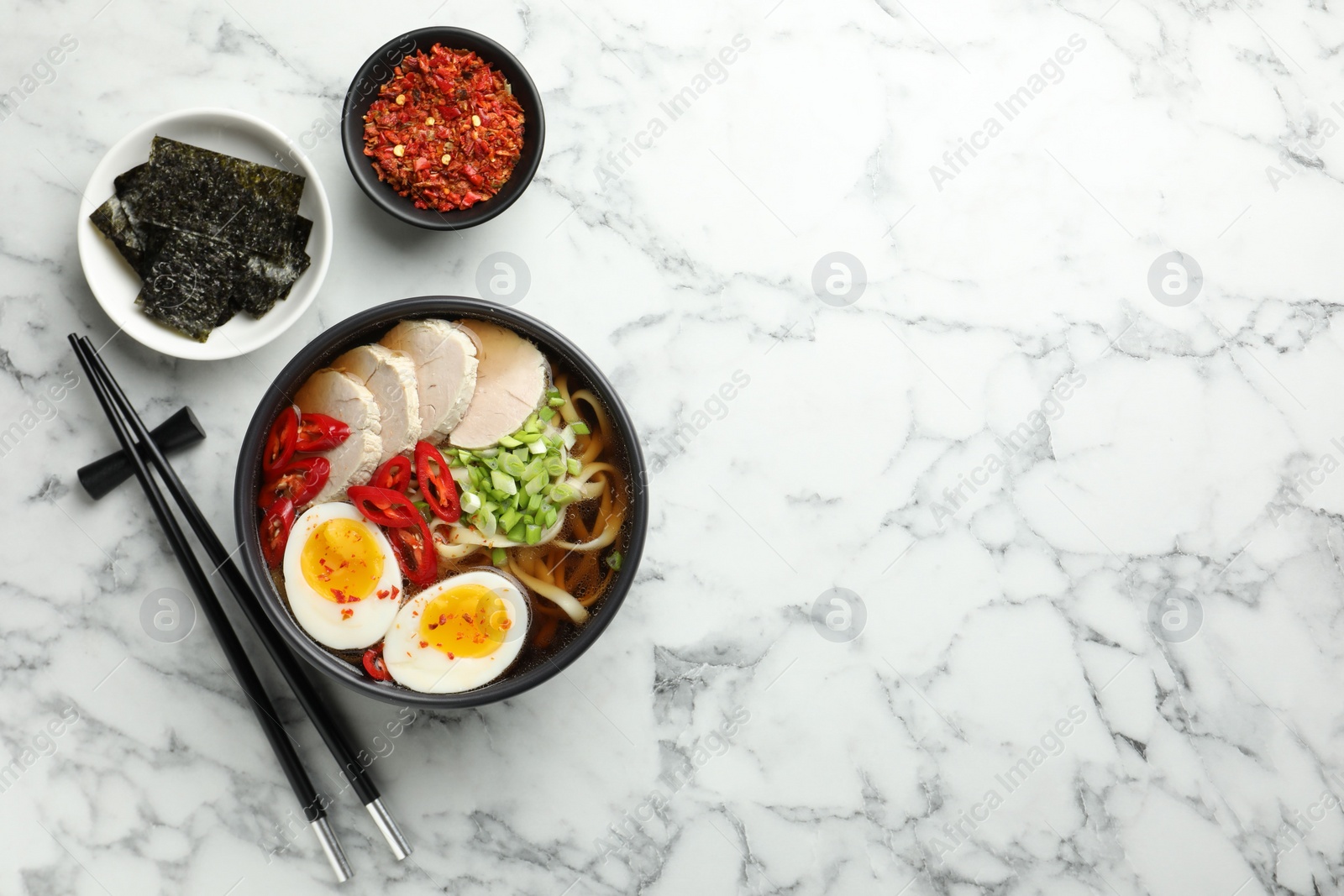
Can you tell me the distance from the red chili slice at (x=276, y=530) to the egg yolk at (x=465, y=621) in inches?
13.7

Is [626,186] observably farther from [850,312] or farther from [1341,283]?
[1341,283]

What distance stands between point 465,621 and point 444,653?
84mm

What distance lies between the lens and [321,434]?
1.91 metres

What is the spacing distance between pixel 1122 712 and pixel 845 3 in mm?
2098

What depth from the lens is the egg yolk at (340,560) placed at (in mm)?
1895

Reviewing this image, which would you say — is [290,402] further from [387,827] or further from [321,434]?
[387,827]

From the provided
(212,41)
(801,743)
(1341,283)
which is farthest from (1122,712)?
(212,41)

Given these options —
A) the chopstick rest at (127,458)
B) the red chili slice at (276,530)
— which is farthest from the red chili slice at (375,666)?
the chopstick rest at (127,458)

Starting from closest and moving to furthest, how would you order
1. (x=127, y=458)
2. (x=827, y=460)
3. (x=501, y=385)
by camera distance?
(x=501, y=385)
(x=127, y=458)
(x=827, y=460)

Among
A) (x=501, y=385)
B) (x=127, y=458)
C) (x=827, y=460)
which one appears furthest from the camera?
(x=827, y=460)

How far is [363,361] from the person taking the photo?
1944mm

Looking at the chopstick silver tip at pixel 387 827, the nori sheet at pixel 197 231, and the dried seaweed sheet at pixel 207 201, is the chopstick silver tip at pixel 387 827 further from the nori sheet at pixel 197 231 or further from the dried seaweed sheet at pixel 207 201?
the dried seaweed sheet at pixel 207 201

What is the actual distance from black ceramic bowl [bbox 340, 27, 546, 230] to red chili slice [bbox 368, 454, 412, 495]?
0.58 meters

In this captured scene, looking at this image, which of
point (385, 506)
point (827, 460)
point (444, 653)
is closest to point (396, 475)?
point (385, 506)
